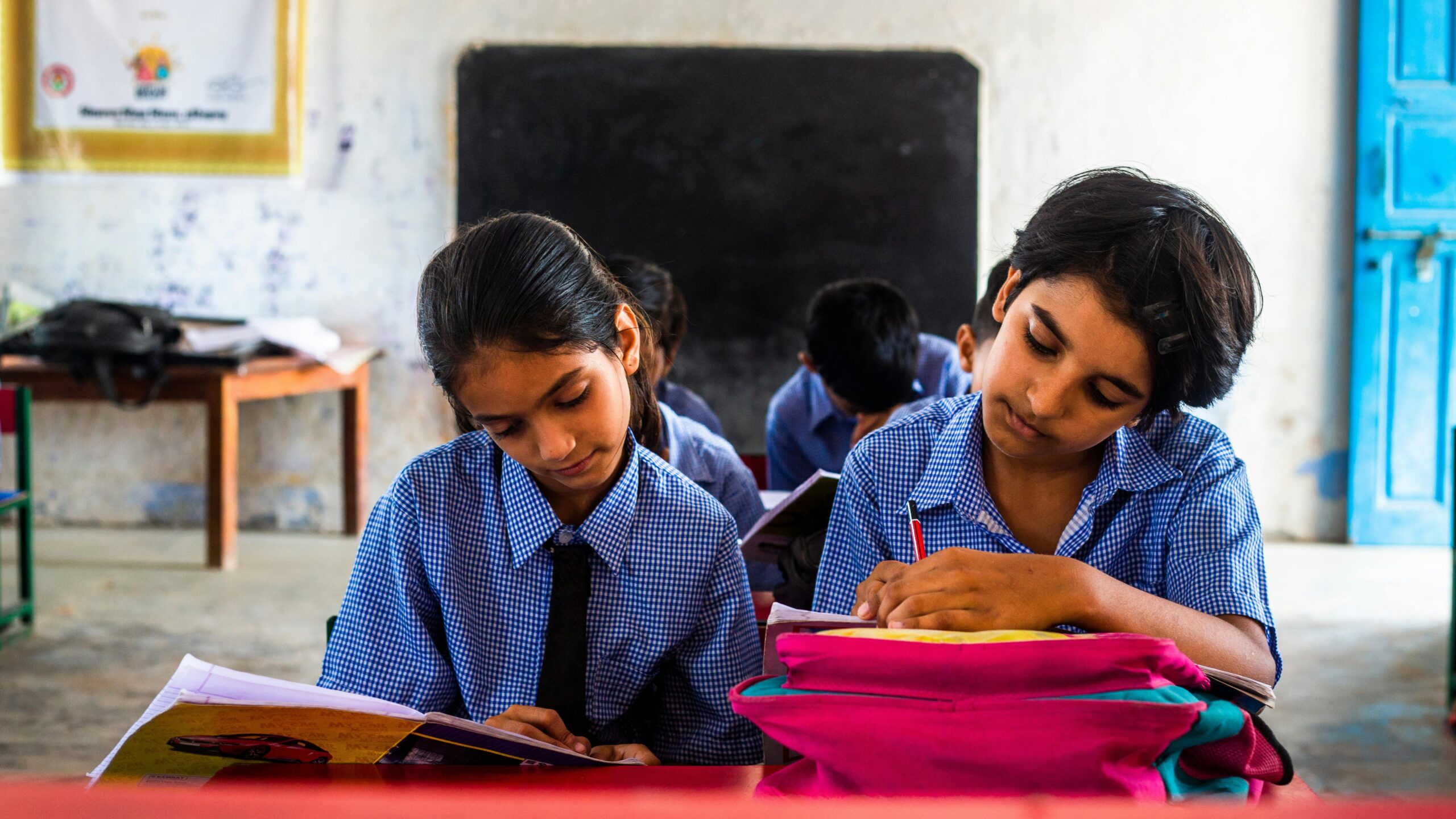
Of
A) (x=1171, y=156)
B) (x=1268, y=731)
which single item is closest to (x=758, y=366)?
(x=1171, y=156)

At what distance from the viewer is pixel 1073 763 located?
0.54 metres

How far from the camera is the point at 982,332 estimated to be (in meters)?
1.62

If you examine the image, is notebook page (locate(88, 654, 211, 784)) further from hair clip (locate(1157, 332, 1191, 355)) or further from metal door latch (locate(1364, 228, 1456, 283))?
metal door latch (locate(1364, 228, 1456, 283))

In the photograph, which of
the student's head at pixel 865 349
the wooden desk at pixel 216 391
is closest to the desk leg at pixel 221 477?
the wooden desk at pixel 216 391

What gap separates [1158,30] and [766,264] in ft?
5.50

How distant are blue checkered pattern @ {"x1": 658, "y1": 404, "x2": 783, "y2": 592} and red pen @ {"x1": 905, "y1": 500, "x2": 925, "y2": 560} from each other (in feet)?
1.71

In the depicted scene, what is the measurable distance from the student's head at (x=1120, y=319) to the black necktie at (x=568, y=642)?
43 cm

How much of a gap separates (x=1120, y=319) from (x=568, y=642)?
59 centimetres

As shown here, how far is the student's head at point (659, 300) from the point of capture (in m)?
1.93

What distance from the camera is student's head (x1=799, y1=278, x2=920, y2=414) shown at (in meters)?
2.07

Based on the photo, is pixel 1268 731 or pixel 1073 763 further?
pixel 1268 731

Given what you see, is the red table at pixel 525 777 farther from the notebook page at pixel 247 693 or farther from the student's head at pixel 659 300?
the student's head at pixel 659 300

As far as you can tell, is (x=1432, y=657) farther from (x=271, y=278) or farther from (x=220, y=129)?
(x=220, y=129)

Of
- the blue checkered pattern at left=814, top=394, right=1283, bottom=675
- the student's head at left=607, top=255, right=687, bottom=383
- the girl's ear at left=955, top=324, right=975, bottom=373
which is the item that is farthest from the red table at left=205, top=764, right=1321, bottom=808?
the student's head at left=607, top=255, right=687, bottom=383
